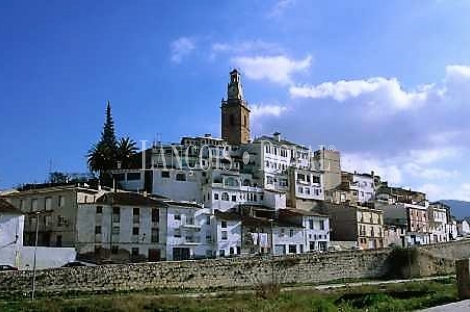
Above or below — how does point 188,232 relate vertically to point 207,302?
above

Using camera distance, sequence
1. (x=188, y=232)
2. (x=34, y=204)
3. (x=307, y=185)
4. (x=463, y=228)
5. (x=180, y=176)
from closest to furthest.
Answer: (x=34, y=204), (x=188, y=232), (x=180, y=176), (x=307, y=185), (x=463, y=228)

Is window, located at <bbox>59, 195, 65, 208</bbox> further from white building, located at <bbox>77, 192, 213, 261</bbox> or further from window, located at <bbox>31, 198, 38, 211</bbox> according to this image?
window, located at <bbox>31, 198, 38, 211</bbox>

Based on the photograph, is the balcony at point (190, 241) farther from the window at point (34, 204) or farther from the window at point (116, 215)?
the window at point (34, 204)

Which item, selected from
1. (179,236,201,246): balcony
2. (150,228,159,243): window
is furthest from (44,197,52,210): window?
(179,236,201,246): balcony

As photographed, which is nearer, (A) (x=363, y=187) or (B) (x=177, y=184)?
(B) (x=177, y=184)

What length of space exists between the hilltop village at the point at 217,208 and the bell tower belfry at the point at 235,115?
185 mm

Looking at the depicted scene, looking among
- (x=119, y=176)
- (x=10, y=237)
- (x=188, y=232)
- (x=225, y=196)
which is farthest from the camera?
(x=119, y=176)

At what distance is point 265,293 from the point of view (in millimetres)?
40969

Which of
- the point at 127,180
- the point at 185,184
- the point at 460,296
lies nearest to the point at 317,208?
the point at 185,184

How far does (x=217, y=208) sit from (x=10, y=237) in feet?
97.4

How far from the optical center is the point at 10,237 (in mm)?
52875

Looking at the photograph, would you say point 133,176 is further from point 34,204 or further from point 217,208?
point 34,204

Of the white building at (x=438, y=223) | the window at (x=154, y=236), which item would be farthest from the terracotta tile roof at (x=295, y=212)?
the white building at (x=438, y=223)

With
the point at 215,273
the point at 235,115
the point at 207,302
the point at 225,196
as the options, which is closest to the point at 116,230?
the point at 215,273
